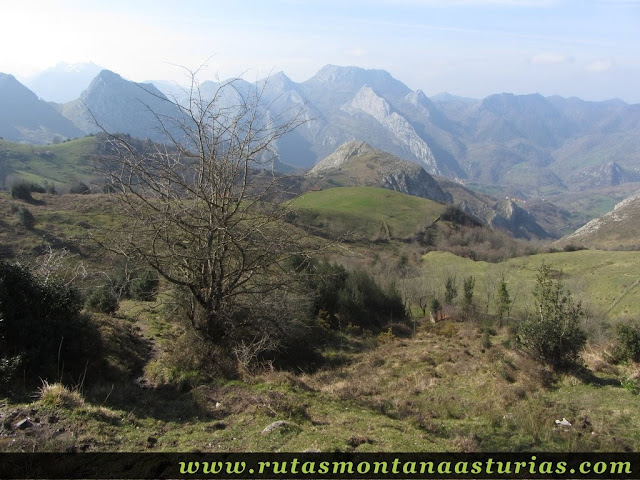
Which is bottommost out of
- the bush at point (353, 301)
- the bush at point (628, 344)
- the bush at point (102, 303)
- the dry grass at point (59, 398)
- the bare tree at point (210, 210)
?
the bush at point (353, 301)

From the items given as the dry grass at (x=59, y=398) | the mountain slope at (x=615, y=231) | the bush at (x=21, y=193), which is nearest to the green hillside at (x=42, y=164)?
the bush at (x=21, y=193)

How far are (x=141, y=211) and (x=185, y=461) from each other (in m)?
6.90

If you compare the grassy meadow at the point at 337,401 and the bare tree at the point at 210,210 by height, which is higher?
the bare tree at the point at 210,210

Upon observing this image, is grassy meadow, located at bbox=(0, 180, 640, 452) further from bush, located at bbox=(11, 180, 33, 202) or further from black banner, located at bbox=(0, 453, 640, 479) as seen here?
bush, located at bbox=(11, 180, 33, 202)

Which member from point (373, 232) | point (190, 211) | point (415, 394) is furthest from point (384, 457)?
point (373, 232)

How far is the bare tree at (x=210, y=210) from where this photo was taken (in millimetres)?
10523

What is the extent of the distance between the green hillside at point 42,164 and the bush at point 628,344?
13903 centimetres

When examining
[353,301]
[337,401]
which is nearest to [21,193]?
[353,301]

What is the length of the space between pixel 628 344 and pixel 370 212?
109 meters

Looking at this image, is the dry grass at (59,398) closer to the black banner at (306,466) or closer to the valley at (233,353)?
the valley at (233,353)

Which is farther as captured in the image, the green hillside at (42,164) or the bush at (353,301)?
the green hillside at (42,164)

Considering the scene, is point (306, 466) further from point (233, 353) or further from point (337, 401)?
point (233, 353)

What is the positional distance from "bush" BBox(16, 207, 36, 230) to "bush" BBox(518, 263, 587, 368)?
54.6m

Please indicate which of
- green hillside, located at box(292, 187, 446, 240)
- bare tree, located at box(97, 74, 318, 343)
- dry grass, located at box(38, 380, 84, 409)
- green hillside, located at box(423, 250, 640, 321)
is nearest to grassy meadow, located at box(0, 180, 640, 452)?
dry grass, located at box(38, 380, 84, 409)
